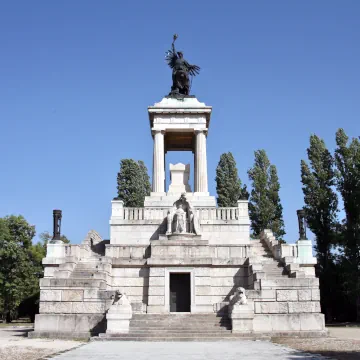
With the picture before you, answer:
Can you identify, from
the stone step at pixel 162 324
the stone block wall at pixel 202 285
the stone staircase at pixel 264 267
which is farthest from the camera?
the stone block wall at pixel 202 285

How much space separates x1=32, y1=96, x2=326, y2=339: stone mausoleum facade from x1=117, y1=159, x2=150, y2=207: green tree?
21.5m

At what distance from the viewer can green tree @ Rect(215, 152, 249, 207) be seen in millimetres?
48438

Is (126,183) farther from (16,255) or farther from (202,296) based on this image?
(202,296)

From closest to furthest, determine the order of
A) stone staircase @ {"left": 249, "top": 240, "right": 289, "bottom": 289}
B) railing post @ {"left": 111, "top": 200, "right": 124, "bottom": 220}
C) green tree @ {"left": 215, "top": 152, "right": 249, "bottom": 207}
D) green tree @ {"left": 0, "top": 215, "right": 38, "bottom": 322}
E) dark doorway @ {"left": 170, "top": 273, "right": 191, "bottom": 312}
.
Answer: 1. stone staircase @ {"left": 249, "top": 240, "right": 289, "bottom": 289}
2. dark doorway @ {"left": 170, "top": 273, "right": 191, "bottom": 312}
3. railing post @ {"left": 111, "top": 200, "right": 124, "bottom": 220}
4. green tree @ {"left": 0, "top": 215, "right": 38, "bottom": 322}
5. green tree @ {"left": 215, "top": 152, "right": 249, "bottom": 207}

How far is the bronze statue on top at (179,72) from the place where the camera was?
110ft

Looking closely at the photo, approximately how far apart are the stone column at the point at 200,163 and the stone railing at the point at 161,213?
2.64 metres

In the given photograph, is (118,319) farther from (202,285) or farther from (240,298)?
(202,285)

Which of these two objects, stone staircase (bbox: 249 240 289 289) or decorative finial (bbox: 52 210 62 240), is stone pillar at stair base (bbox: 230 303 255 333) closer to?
stone staircase (bbox: 249 240 289 289)

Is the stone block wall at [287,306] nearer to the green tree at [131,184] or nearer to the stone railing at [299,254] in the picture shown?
the stone railing at [299,254]

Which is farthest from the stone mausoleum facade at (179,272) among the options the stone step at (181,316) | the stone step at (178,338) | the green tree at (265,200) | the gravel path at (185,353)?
the green tree at (265,200)

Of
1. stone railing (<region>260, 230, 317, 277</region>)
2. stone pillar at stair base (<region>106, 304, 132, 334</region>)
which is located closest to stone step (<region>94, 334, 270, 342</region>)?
stone pillar at stair base (<region>106, 304, 132, 334</region>)

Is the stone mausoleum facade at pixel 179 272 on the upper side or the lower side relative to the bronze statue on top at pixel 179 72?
lower

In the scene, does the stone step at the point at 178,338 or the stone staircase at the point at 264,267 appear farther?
the stone staircase at the point at 264,267

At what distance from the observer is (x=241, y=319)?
64.3 ft
